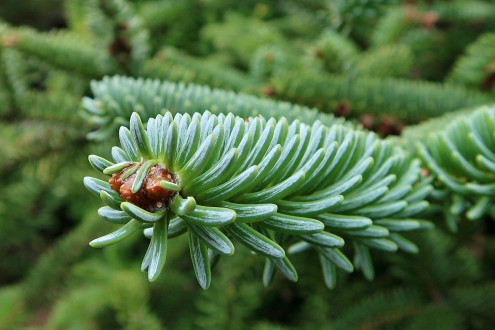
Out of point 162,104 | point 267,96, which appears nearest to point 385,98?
point 267,96

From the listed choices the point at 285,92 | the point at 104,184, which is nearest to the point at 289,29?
the point at 285,92

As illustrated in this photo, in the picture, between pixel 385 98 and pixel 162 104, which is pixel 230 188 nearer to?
pixel 162 104

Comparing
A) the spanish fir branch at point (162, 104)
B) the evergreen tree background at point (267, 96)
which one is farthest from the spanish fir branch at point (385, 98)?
the spanish fir branch at point (162, 104)

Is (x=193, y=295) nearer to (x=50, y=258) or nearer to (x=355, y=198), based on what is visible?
(x=50, y=258)

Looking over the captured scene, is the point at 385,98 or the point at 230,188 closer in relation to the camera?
the point at 230,188

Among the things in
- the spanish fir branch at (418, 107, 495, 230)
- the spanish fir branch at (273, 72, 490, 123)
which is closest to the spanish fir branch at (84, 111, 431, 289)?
the spanish fir branch at (418, 107, 495, 230)

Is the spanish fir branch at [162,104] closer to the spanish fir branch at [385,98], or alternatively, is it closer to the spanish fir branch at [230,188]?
the spanish fir branch at [230,188]

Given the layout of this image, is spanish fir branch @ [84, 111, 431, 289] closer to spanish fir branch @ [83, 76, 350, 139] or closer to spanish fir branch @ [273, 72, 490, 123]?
spanish fir branch @ [83, 76, 350, 139]
